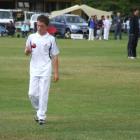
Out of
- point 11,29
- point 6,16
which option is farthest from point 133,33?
point 6,16

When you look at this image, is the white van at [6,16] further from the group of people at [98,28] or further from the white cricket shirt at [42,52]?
the white cricket shirt at [42,52]

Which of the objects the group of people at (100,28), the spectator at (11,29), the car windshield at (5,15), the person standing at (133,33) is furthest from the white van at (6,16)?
the person standing at (133,33)

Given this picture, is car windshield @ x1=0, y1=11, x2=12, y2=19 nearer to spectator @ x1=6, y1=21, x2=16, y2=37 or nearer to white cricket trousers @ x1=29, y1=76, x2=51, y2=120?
spectator @ x1=6, y1=21, x2=16, y2=37

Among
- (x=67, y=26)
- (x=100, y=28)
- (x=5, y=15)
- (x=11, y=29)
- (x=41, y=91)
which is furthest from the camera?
(x=5, y=15)

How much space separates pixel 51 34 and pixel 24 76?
31.1 feet

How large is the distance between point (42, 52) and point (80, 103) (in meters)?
3.94

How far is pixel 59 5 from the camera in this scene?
10169 cm

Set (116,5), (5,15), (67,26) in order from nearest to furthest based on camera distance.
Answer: (67,26)
(5,15)
(116,5)

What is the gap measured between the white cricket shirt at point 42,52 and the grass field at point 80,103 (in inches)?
36.6

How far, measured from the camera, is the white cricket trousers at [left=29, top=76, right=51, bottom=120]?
41.2 feet

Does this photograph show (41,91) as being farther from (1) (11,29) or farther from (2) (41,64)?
(1) (11,29)

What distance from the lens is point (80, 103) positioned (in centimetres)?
1634

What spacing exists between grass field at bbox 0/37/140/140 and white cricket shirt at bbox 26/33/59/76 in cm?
93

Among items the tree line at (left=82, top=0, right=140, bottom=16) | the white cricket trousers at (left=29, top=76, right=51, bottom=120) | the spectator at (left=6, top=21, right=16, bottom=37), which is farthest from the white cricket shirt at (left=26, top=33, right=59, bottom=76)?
the tree line at (left=82, top=0, right=140, bottom=16)
